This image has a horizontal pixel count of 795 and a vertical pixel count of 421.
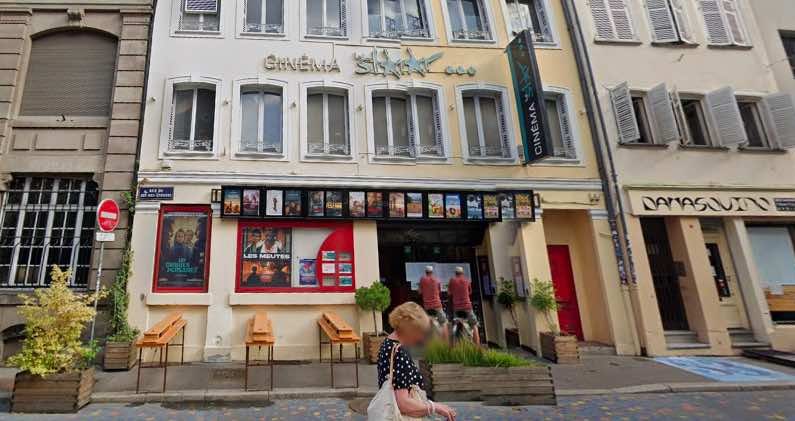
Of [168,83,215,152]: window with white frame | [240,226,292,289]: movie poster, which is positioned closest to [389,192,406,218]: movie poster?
[240,226,292,289]: movie poster

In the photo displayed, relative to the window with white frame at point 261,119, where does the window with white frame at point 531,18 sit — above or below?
above

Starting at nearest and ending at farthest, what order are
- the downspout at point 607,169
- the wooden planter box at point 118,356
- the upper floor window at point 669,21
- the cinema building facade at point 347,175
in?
the wooden planter box at point 118,356
the cinema building facade at point 347,175
the downspout at point 607,169
the upper floor window at point 669,21

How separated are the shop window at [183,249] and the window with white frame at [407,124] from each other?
466 centimetres

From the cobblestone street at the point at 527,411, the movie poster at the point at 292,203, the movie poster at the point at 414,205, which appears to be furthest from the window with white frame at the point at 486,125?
Result: the cobblestone street at the point at 527,411

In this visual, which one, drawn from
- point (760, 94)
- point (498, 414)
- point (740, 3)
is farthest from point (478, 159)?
point (740, 3)

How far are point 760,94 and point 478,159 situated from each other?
9.06 metres

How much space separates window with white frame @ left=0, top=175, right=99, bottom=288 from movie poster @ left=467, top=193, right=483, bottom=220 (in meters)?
8.94

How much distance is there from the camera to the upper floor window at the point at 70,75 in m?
10.0

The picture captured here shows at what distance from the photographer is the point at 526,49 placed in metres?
10.5

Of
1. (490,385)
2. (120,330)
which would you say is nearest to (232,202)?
(120,330)

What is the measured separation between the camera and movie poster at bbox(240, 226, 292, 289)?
934 centimetres

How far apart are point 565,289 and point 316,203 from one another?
7023mm

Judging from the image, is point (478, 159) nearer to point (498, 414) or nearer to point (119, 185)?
point (498, 414)

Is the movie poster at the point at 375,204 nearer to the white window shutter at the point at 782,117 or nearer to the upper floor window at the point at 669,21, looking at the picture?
the upper floor window at the point at 669,21
